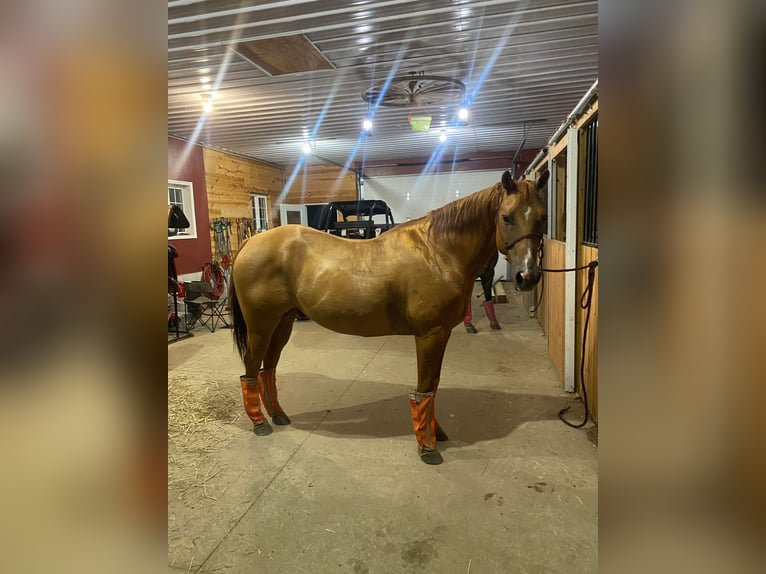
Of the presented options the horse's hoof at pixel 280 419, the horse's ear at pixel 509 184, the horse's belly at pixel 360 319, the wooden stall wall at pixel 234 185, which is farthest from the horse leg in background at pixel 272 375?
the wooden stall wall at pixel 234 185

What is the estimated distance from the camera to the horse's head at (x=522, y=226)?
6.99ft

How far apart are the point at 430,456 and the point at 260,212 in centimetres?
784

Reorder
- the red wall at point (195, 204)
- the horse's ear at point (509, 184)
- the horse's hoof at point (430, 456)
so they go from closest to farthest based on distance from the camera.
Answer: the horse's ear at point (509, 184) < the horse's hoof at point (430, 456) < the red wall at point (195, 204)

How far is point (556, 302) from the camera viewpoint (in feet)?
12.1

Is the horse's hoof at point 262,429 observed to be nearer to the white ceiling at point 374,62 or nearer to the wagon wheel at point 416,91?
the white ceiling at point 374,62

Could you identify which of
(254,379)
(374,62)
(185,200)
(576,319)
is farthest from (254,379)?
(185,200)

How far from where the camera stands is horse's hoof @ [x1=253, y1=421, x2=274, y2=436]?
265 cm

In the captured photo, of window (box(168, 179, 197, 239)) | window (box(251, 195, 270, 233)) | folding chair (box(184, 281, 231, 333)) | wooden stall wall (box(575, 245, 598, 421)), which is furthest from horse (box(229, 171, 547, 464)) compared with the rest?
window (box(251, 195, 270, 233))

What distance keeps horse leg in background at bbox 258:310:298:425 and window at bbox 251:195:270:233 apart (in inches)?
249

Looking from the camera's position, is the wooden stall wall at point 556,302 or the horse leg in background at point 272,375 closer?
the horse leg in background at point 272,375

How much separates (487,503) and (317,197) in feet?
28.7

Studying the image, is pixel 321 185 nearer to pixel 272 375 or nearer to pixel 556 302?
pixel 556 302

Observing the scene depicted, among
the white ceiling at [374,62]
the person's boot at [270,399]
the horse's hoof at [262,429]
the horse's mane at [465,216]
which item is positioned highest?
the white ceiling at [374,62]
